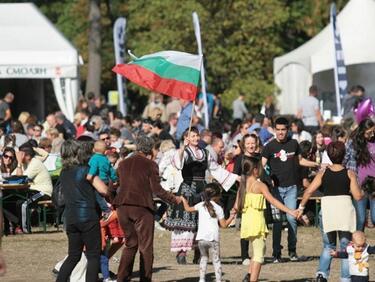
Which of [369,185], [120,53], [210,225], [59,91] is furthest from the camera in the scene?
[120,53]

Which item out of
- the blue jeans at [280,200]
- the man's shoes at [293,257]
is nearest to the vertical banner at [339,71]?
the man's shoes at [293,257]

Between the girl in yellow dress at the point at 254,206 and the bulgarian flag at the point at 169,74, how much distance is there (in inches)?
112

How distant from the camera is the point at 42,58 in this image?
31.7m

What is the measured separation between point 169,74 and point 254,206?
3.37m

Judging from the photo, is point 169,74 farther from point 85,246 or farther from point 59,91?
point 59,91

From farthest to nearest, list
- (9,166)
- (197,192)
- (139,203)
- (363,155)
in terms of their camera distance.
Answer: (9,166)
(197,192)
(363,155)
(139,203)

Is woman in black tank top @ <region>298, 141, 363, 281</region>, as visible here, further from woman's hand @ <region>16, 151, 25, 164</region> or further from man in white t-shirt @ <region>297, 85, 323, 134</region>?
man in white t-shirt @ <region>297, 85, 323, 134</region>

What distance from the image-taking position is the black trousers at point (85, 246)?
518 inches

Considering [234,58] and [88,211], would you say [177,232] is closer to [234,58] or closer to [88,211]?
[88,211]

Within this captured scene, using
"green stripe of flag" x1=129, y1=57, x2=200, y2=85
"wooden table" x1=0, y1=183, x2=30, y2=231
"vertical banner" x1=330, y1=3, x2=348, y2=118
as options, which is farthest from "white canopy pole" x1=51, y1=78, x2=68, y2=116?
"green stripe of flag" x1=129, y1=57, x2=200, y2=85

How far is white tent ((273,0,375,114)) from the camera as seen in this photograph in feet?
109

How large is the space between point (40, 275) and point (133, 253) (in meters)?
2.02

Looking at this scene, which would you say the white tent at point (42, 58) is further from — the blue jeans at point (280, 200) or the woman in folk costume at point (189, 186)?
the woman in folk costume at point (189, 186)

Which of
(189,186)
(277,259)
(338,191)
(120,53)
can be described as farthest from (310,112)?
(338,191)
